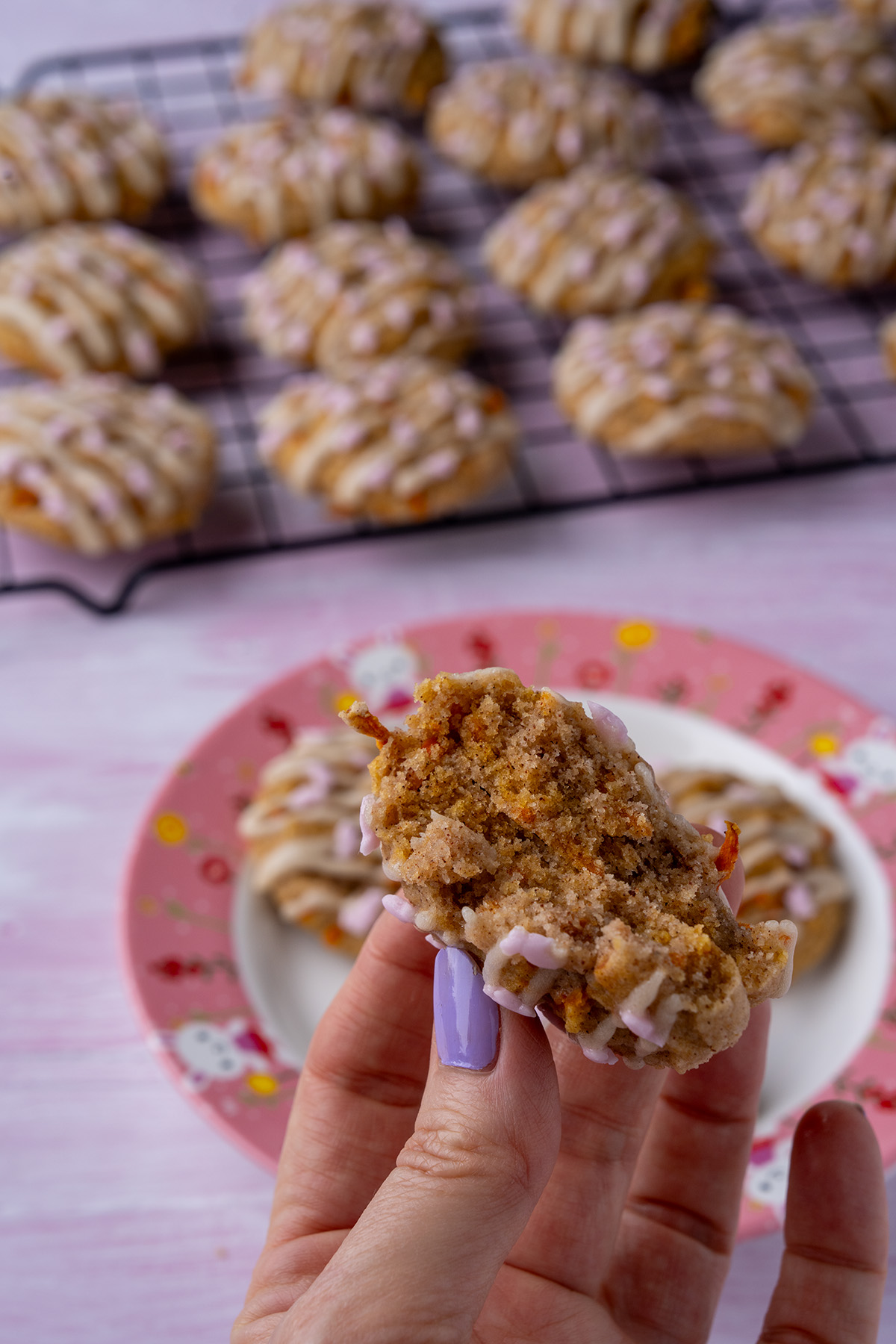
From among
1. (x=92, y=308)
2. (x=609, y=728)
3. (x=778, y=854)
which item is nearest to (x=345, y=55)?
(x=92, y=308)

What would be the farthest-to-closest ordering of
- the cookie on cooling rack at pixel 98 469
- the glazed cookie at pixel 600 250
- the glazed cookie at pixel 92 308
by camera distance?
the glazed cookie at pixel 600 250, the glazed cookie at pixel 92 308, the cookie on cooling rack at pixel 98 469

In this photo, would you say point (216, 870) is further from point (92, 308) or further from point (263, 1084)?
point (92, 308)

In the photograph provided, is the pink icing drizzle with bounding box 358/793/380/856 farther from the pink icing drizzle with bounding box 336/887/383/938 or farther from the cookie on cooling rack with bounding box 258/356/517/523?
the cookie on cooling rack with bounding box 258/356/517/523

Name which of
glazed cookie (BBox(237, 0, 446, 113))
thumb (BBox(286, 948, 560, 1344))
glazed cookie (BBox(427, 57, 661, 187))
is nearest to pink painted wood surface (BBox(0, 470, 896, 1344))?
thumb (BBox(286, 948, 560, 1344))

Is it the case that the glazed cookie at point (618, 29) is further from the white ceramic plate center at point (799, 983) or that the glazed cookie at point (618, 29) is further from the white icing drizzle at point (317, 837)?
the white icing drizzle at point (317, 837)

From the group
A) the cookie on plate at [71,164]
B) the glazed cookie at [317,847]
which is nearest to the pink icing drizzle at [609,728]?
the glazed cookie at [317,847]

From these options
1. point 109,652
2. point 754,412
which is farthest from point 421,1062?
point 754,412

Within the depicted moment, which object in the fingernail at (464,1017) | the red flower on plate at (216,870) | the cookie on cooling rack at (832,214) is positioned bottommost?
the red flower on plate at (216,870)
